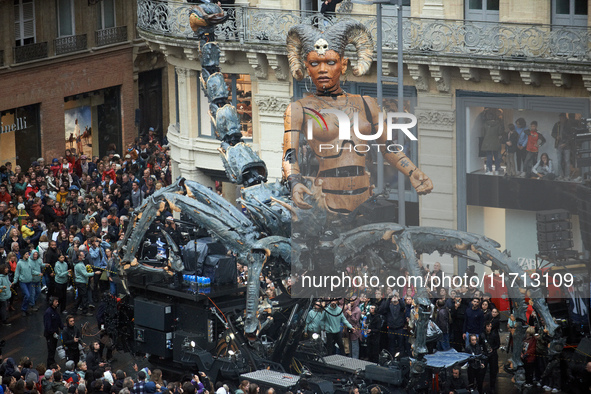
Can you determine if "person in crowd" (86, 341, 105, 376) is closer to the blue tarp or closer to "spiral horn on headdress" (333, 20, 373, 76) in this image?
the blue tarp

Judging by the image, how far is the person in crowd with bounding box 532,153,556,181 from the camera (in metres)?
23.2

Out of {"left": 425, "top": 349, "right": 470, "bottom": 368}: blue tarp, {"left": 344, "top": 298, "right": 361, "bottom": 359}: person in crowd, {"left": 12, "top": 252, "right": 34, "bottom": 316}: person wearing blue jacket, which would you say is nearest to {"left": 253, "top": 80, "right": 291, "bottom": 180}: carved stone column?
{"left": 12, "top": 252, "right": 34, "bottom": 316}: person wearing blue jacket

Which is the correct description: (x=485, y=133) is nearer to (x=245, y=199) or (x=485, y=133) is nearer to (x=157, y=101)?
(x=245, y=199)

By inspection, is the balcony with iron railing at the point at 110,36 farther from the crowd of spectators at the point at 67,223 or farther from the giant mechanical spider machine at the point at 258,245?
the giant mechanical spider machine at the point at 258,245

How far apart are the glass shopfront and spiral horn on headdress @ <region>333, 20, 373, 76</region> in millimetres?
23159

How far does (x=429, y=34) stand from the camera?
111 ft

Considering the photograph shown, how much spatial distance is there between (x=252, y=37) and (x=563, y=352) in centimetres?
1561

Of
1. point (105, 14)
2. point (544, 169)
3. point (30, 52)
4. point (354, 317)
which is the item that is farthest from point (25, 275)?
point (105, 14)

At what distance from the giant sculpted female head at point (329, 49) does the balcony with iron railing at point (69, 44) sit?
78.7ft

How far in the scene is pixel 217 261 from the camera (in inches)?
1047

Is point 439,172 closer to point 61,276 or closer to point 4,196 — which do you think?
point 61,276

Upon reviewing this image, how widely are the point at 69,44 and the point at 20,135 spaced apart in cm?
383

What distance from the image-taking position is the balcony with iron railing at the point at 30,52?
152ft

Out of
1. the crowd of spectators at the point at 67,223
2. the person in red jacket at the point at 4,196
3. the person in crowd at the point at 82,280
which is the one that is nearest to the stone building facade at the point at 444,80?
the crowd of spectators at the point at 67,223
